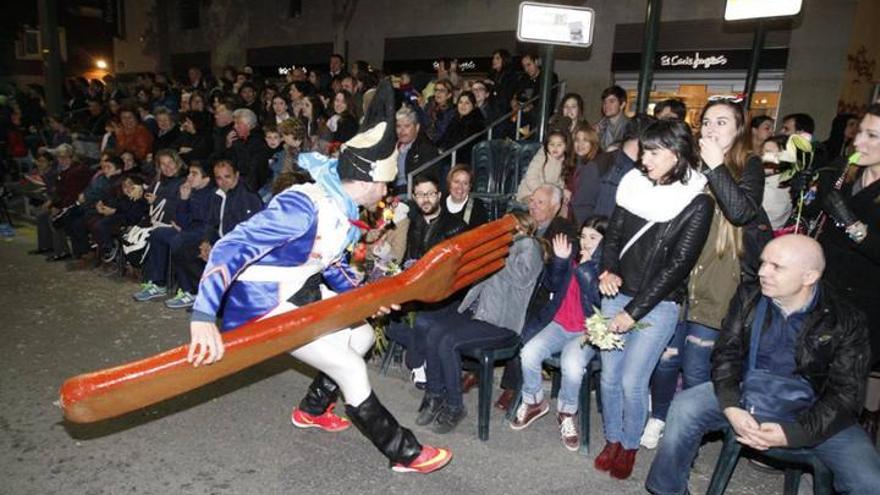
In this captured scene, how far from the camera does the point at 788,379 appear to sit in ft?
8.85

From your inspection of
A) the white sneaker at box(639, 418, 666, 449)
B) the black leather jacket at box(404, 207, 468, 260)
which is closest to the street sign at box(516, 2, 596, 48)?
the black leather jacket at box(404, 207, 468, 260)

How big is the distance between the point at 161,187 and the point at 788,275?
21.8 feet

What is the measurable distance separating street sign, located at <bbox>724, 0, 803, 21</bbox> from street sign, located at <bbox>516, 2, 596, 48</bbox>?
1772mm

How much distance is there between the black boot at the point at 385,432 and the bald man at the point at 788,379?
51.7 inches

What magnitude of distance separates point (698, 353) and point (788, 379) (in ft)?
2.18

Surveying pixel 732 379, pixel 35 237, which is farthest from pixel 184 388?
pixel 35 237

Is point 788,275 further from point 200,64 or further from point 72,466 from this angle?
point 200,64

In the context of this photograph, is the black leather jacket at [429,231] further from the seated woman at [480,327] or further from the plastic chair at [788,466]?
the plastic chair at [788,466]

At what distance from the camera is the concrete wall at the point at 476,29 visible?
30.0 feet

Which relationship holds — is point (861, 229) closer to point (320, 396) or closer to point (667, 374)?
point (667, 374)

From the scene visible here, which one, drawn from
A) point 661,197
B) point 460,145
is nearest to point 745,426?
point 661,197

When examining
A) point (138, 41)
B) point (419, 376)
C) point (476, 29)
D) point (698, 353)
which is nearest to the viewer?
point (698, 353)

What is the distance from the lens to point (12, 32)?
2789 centimetres

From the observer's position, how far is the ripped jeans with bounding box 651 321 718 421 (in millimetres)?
3334
